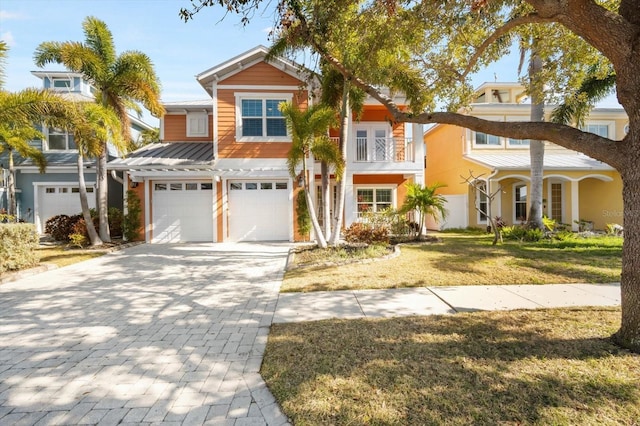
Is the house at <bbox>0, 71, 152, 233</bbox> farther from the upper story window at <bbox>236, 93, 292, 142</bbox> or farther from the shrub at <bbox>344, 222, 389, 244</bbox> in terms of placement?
the shrub at <bbox>344, 222, 389, 244</bbox>

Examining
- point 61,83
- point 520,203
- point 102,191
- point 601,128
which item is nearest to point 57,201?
point 102,191

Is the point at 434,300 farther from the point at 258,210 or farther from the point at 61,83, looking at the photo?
the point at 61,83

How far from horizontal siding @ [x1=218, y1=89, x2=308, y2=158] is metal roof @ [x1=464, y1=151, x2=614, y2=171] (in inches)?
413

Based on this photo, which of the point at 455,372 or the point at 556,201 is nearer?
the point at 455,372

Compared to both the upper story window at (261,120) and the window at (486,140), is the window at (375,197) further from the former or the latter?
the window at (486,140)

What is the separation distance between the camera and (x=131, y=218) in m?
13.5

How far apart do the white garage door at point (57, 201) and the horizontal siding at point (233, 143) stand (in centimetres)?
828

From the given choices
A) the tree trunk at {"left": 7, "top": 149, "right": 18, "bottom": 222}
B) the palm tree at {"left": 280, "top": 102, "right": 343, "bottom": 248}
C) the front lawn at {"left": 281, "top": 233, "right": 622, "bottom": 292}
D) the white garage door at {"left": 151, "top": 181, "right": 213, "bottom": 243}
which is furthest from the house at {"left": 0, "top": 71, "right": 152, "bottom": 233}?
the front lawn at {"left": 281, "top": 233, "right": 622, "bottom": 292}

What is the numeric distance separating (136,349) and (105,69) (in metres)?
12.1

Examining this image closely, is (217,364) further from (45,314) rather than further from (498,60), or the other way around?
(498,60)

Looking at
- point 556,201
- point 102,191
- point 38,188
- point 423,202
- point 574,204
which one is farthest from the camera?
point 556,201

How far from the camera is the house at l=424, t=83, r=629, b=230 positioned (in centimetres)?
1675

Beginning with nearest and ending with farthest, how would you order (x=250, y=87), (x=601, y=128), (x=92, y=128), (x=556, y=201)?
(x=92, y=128) < (x=250, y=87) < (x=556, y=201) < (x=601, y=128)

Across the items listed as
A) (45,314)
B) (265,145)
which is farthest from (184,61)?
(45,314)
